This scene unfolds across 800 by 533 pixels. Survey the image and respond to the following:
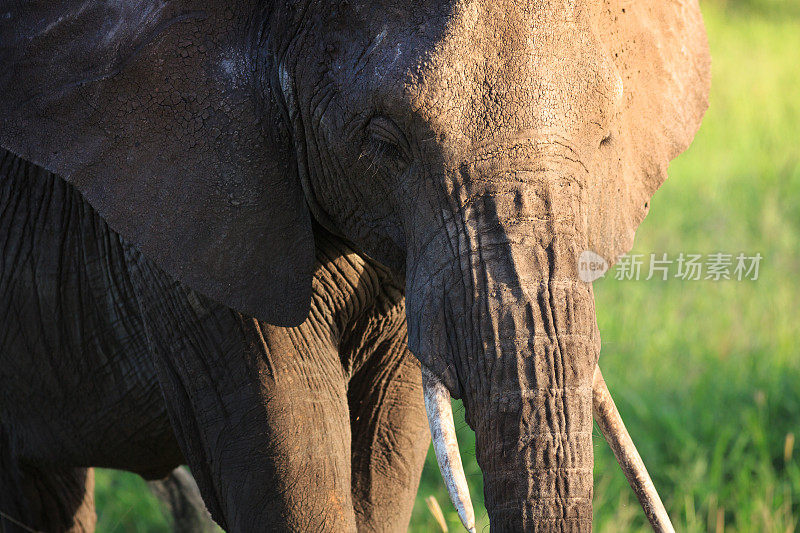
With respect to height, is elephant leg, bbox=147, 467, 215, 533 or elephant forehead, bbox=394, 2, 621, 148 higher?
elephant forehead, bbox=394, 2, 621, 148

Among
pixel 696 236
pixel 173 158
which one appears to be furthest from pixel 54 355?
pixel 696 236

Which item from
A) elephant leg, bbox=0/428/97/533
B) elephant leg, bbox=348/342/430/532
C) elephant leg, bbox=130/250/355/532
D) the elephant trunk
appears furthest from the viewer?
elephant leg, bbox=0/428/97/533

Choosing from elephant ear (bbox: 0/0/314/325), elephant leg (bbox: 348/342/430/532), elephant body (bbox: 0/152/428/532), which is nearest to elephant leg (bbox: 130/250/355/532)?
elephant body (bbox: 0/152/428/532)

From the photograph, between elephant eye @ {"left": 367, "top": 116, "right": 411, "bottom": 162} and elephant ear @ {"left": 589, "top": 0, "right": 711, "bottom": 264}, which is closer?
elephant eye @ {"left": 367, "top": 116, "right": 411, "bottom": 162}

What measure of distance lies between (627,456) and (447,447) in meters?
0.36

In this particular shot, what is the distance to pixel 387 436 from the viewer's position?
262cm

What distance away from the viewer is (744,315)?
4.66m

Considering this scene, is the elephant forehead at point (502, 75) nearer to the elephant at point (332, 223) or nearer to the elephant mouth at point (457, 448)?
the elephant at point (332, 223)

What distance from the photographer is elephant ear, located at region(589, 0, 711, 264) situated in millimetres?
1979

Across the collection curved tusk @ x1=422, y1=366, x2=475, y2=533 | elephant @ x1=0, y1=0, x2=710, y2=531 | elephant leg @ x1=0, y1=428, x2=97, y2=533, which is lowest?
elephant leg @ x1=0, y1=428, x2=97, y2=533

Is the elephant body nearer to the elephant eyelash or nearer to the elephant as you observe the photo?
the elephant

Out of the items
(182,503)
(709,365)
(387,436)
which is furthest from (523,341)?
(709,365)

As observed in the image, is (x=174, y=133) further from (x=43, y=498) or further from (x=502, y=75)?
(x=43, y=498)

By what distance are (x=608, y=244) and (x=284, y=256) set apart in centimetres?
58
